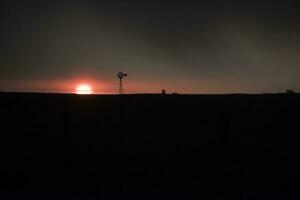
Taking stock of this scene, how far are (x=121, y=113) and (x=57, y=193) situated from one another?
384 cm

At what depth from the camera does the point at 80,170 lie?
16938 mm

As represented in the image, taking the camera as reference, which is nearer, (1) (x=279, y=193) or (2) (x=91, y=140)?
(1) (x=279, y=193)

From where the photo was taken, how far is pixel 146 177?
16812 millimetres

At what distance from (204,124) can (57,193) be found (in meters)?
5.94

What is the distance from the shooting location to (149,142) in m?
17.3

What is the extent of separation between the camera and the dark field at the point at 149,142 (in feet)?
54.9

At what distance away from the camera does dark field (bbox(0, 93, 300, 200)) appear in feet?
54.9

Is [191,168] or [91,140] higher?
[91,140]

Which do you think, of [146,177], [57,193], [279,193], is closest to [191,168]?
[146,177]

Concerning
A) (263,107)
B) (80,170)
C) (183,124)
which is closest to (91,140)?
(80,170)

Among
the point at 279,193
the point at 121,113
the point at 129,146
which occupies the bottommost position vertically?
the point at 279,193

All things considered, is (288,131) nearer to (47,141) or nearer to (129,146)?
(129,146)

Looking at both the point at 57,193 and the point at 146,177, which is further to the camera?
the point at 146,177

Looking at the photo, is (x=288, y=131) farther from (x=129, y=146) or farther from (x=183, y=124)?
(x=129, y=146)
